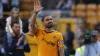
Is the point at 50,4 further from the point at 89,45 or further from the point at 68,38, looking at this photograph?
the point at 89,45

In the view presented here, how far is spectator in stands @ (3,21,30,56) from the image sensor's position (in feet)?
36.8

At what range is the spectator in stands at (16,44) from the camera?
11.2m

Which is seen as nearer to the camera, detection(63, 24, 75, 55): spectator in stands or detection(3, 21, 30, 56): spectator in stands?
detection(3, 21, 30, 56): spectator in stands

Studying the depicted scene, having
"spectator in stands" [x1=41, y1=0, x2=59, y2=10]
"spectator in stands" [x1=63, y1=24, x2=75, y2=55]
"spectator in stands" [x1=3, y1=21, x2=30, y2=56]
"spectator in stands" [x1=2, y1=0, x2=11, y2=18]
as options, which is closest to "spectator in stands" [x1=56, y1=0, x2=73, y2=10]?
"spectator in stands" [x1=41, y1=0, x2=59, y2=10]

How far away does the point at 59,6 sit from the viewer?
20.1 metres

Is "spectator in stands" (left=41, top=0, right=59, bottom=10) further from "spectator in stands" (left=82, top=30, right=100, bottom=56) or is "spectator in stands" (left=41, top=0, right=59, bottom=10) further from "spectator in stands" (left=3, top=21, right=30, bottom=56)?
"spectator in stands" (left=82, top=30, right=100, bottom=56)

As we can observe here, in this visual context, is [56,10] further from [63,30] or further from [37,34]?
[37,34]

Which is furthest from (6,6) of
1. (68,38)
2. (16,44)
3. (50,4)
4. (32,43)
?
(16,44)

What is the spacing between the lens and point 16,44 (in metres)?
11.2

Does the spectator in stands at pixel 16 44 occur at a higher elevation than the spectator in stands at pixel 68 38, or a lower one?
higher

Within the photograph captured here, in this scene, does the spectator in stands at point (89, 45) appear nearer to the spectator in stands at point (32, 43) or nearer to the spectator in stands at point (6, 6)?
the spectator in stands at point (32, 43)

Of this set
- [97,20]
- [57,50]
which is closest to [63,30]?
[97,20]

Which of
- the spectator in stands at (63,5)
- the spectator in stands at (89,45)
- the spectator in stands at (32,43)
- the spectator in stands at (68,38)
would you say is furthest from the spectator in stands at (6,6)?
the spectator in stands at (89,45)

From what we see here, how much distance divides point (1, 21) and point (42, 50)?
31.4 ft
